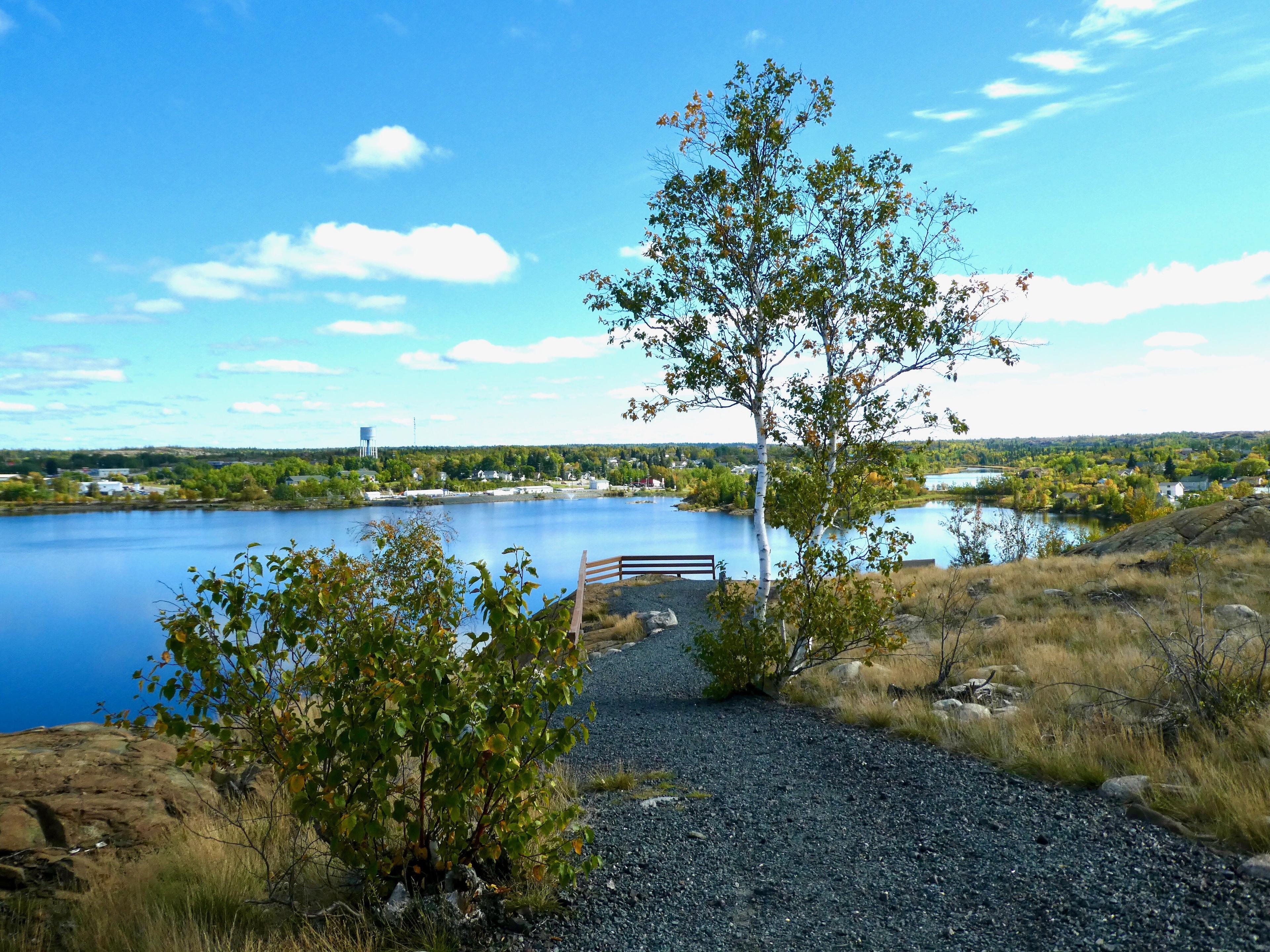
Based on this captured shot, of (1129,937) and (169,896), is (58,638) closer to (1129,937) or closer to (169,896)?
(169,896)

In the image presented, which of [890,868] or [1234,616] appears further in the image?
[1234,616]

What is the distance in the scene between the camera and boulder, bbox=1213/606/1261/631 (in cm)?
850

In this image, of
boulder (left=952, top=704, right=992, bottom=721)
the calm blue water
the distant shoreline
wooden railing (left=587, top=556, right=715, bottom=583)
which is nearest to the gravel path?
boulder (left=952, top=704, right=992, bottom=721)

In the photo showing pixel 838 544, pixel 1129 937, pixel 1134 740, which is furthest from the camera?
pixel 838 544

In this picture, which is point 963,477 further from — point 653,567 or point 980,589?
point 980,589

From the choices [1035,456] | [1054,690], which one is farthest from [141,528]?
[1035,456]

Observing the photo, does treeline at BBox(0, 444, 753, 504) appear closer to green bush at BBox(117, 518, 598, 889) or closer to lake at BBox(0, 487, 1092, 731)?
lake at BBox(0, 487, 1092, 731)

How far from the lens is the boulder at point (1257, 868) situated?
3326mm

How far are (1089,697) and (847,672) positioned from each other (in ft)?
9.95

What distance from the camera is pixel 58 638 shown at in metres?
34.8

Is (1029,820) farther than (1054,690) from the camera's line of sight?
No

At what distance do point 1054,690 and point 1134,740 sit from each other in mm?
1694

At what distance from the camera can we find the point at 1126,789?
175 inches

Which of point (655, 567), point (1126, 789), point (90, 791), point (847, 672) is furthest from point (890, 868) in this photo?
point (655, 567)
